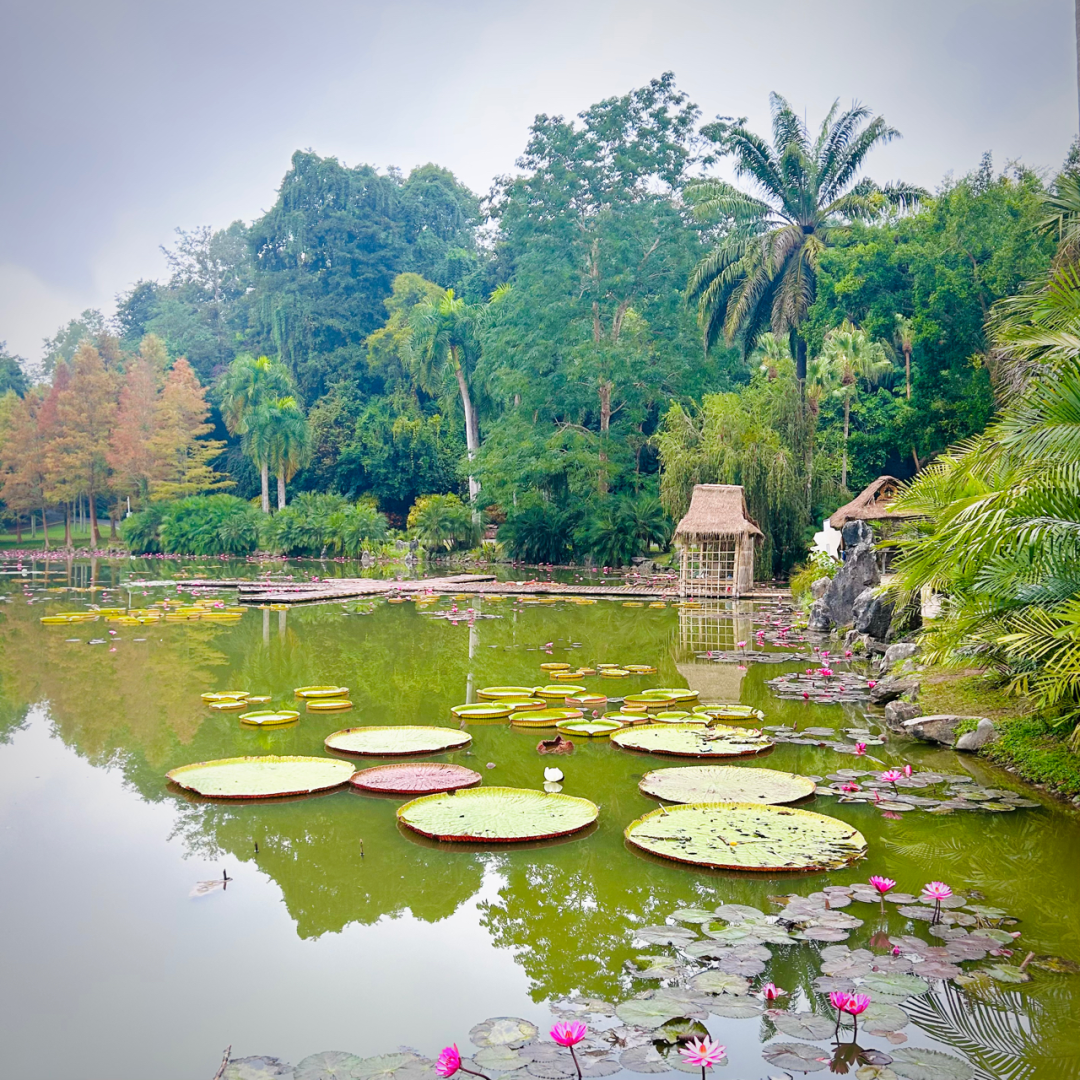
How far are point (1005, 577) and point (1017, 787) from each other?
A: 1403 mm

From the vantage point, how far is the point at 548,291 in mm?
26344

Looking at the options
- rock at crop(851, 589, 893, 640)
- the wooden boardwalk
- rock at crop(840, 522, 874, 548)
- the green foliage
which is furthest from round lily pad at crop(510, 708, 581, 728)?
the green foliage

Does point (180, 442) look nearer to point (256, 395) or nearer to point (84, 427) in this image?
point (84, 427)

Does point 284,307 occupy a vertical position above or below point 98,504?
above

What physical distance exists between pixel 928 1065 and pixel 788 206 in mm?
23260

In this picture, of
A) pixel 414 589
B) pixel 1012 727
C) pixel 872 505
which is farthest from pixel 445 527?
pixel 1012 727

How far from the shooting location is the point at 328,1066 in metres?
2.80

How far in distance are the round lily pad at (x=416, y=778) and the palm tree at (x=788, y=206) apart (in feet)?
62.4

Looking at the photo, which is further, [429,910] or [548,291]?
[548,291]

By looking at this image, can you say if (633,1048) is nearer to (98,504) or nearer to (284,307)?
(284,307)

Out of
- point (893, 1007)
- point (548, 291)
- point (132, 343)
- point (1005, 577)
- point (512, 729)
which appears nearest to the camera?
point (893, 1007)

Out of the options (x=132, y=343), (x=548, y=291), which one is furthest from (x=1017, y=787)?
(x=132, y=343)

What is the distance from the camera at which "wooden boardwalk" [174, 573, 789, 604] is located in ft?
56.0

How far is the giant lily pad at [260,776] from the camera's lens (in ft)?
18.2
